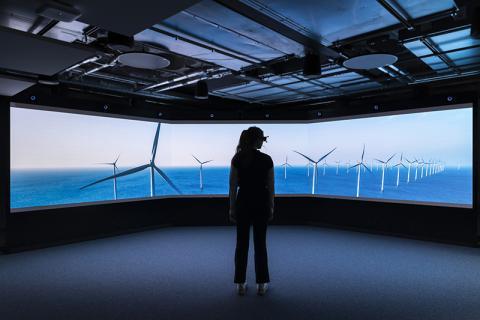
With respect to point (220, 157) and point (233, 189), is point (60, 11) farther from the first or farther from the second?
point (220, 157)

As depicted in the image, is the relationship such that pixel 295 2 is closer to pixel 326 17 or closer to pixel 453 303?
pixel 326 17

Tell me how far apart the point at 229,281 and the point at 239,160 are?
1546mm

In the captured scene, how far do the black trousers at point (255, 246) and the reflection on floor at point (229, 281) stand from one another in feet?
0.80

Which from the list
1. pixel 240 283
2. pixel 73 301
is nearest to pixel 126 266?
pixel 73 301

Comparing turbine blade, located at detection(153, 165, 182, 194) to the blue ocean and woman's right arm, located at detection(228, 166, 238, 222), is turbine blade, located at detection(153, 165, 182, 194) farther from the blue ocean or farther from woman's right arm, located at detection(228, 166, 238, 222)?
woman's right arm, located at detection(228, 166, 238, 222)

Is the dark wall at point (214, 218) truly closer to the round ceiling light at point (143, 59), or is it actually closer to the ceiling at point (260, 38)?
the ceiling at point (260, 38)

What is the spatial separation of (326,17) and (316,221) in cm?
513

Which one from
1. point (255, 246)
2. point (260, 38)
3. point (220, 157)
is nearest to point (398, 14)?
point (260, 38)

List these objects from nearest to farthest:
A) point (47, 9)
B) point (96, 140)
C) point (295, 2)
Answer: point (47, 9), point (295, 2), point (96, 140)

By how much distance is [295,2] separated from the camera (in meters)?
3.14

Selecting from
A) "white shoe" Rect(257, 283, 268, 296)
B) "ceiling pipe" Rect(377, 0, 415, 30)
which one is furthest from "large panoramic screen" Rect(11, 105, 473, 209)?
"white shoe" Rect(257, 283, 268, 296)

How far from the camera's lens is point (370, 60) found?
422 centimetres

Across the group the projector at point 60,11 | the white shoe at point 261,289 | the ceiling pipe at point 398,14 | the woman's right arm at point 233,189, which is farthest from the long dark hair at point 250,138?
the projector at point 60,11

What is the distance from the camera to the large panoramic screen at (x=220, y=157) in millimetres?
5727
